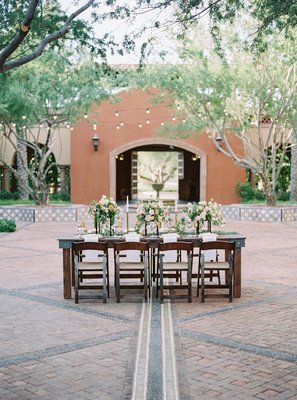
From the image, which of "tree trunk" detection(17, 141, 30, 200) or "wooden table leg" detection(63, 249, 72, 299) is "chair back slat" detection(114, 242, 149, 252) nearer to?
"wooden table leg" detection(63, 249, 72, 299)

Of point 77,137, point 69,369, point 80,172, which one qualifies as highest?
point 77,137

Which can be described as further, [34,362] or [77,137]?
[77,137]

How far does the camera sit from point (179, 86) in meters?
18.1

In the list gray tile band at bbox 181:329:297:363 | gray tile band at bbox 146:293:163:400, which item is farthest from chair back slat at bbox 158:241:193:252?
gray tile band at bbox 181:329:297:363

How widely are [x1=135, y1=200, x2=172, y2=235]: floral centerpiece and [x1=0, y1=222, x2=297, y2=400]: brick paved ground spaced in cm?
108

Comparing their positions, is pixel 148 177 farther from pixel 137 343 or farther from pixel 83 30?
pixel 137 343

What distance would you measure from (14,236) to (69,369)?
10955 mm

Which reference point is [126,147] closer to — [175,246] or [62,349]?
[175,246]

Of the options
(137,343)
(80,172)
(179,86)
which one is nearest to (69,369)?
(137,343)

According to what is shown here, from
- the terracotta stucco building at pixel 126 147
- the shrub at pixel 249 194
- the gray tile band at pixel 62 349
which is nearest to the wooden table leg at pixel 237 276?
the gray tile band at pixel 62 349

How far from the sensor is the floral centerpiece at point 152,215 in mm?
7941

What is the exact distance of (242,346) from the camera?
5430 mm

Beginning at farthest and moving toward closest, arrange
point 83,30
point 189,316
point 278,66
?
point 278,66 → point 83,30 → point 189,316

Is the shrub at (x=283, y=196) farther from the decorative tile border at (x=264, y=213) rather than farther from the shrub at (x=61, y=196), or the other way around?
the shrub at (x=61, y=196)
